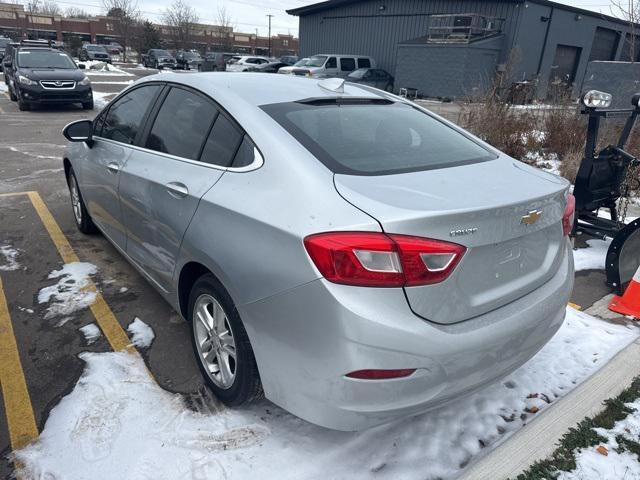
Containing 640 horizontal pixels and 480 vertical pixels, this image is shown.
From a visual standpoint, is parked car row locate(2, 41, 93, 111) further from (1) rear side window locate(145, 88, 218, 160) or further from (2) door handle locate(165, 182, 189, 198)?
(2) door handle locate(165, 182, 189, 198)

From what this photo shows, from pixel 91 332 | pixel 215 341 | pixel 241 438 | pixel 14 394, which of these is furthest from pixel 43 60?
pixel 241 438

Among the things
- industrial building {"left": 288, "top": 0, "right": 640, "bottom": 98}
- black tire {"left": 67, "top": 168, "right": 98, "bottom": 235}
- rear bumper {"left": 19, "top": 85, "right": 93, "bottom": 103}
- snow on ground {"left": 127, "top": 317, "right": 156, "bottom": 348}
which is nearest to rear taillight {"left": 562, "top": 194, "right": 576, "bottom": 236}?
snow on ground {"left": 127, "top": 317, "right": 156, "bottom": 348}

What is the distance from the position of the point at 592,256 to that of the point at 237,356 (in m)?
4.04

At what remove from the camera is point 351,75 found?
78.1 ft

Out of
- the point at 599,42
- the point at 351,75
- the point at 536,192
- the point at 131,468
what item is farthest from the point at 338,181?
the point at 599,42

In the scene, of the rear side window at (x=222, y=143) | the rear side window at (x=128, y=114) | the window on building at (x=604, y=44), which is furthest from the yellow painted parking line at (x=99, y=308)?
the window on building at (x=604, y=44)

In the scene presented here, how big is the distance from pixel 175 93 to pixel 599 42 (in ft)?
111

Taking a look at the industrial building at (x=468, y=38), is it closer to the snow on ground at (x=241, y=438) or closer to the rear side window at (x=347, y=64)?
the rear side window at (x=347, y=64)

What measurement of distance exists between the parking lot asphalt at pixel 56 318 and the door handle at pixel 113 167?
0.95 meters

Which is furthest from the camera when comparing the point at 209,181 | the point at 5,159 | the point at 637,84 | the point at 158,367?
the point at 637,84

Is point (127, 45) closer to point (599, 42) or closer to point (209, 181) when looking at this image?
point (599, 42)

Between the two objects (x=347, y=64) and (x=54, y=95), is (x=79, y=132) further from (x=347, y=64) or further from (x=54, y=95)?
(x=347, y=64)

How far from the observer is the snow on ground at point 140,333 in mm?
3115

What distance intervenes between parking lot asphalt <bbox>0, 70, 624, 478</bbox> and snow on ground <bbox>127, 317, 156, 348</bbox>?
0.03m
